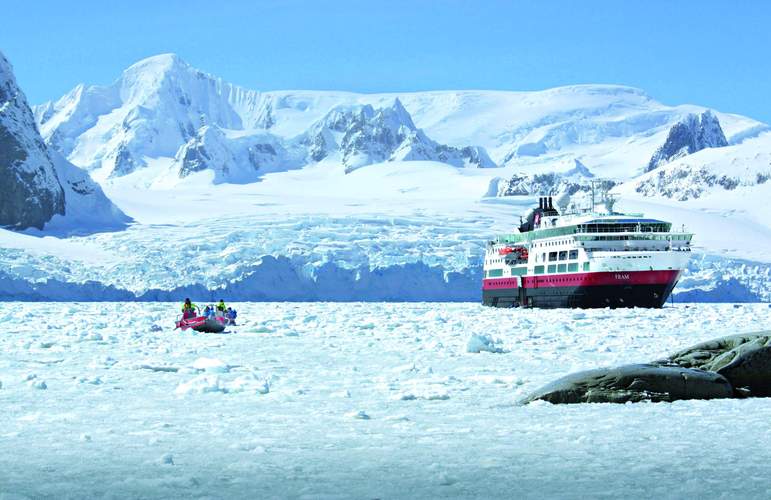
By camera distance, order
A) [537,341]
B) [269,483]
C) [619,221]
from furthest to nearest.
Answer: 1. [619,221]
2. [537,341]
3. [269,483]

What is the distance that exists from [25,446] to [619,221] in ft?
161

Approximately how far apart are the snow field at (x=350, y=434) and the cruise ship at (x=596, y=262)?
114 ft

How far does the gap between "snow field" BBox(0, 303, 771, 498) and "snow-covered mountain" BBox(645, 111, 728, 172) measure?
176 m

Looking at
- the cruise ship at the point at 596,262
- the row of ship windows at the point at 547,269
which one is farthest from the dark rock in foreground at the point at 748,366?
the row of ship windows at the point at 547,269

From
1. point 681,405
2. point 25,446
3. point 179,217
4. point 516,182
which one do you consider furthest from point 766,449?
point 516,182

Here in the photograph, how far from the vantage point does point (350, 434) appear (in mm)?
9398

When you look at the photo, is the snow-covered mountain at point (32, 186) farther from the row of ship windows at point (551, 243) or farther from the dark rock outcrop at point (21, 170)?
the row of ship windows at point (551, 243)

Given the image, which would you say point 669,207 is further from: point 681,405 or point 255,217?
point 681,405

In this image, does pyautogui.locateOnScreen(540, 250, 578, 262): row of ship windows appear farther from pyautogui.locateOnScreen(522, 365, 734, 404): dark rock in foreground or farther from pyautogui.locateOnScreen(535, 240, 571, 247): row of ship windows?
pyautogui.locateOnScreen(522, 365, 734, 404): dark rock in foreground

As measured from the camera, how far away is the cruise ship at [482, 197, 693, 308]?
5178 centimetres

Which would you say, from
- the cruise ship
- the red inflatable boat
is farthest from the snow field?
the cruise ship

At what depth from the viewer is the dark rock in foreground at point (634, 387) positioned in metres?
11.3

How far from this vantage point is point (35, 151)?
366 ft

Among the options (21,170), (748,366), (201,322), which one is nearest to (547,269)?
(201,322)
